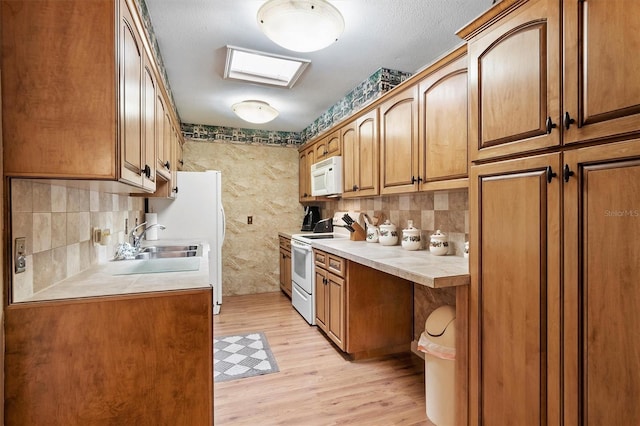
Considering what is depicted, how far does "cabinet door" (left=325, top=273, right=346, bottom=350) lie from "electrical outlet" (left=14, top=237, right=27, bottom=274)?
195 cm

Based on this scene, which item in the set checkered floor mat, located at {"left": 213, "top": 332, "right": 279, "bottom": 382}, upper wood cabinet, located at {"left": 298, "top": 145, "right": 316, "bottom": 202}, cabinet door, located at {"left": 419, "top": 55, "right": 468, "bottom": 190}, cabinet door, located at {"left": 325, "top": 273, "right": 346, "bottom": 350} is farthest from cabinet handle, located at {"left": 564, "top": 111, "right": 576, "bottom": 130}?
upper wood cabinet, located at {"left": 298, "top": 145, "right": 316, "bottom": 202}

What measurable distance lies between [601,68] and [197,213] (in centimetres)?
359

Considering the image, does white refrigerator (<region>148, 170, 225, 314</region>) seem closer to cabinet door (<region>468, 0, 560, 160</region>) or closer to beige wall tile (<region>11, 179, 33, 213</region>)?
beige wall tile (<region>11, 179, 33, 213</region>)

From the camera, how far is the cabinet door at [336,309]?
264 cm

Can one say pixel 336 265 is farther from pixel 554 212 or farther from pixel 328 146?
pixel 554 212

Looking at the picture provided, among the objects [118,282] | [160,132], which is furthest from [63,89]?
[160,132]

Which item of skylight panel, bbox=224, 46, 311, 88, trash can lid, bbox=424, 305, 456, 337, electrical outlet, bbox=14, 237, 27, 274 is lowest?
trash can lid, bbox=424, 305, 456, 337

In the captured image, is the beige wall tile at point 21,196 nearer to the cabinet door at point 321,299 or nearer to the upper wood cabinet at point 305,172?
the cabinet door at point 321,299

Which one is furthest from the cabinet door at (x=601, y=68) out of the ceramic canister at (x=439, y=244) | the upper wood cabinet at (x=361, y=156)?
the upper wood cabinet at (x=361, y=156)

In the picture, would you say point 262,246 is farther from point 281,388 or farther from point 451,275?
point 451,275

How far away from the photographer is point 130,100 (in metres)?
1.39

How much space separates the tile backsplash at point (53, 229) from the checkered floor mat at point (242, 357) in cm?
118

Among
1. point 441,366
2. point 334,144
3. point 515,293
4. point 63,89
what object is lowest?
point 441,366

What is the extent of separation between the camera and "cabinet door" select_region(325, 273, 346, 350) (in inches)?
104
